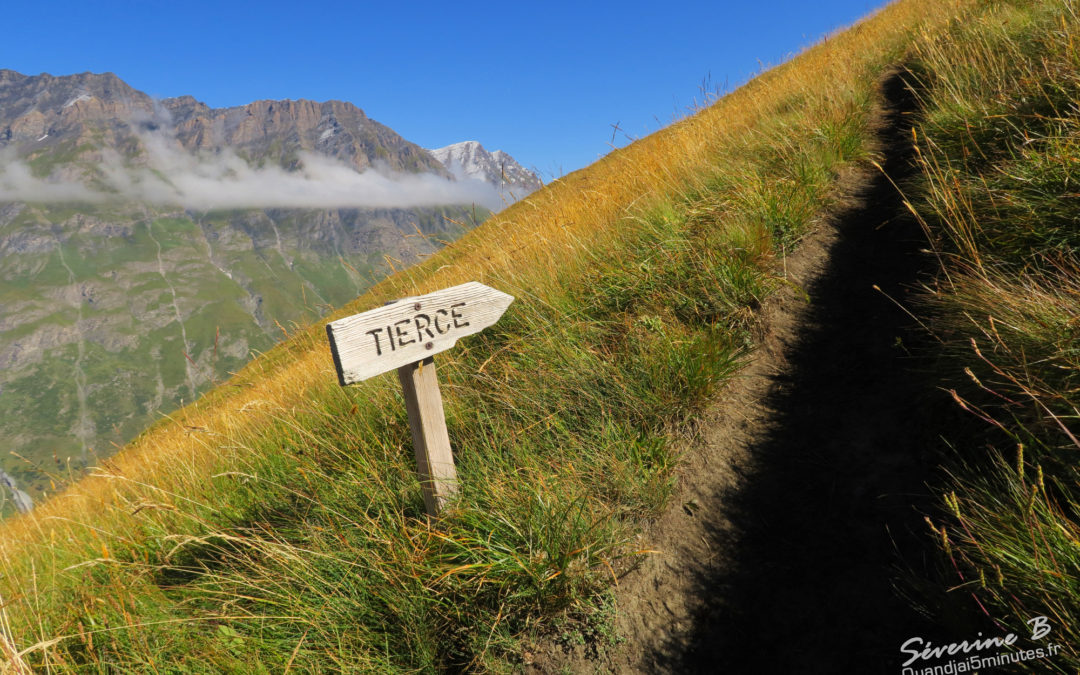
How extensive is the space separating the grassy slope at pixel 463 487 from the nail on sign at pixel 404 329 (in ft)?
1.45

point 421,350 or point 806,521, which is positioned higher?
point 421,350

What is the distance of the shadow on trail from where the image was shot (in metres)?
2.15

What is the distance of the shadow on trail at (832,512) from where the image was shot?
7.06 ft

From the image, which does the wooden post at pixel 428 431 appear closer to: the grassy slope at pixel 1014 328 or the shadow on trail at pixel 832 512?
the shadow on trail at pixel 832 512

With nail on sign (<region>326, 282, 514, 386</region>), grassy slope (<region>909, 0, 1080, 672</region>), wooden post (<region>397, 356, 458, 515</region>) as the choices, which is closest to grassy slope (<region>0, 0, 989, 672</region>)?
wooden post (<region>397, 356, 458, 515</region>)

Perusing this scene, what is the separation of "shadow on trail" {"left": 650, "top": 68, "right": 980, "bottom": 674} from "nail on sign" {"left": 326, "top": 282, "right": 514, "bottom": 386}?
1.76m

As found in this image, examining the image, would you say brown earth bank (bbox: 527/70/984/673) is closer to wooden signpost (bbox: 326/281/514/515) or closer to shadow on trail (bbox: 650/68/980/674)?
shadow on trail (bbox: 650/68/980/674)

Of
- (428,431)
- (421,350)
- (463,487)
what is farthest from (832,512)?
(421,350)

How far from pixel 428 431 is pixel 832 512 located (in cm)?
217

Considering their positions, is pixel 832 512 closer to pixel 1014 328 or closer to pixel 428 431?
pixel 1014 328

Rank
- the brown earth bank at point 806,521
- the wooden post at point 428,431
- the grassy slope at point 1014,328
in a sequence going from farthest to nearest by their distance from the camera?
1. the wooden post at point 428,431
2. the brown earth bank at point 806,521
3. the grassy slope at point 1014,328

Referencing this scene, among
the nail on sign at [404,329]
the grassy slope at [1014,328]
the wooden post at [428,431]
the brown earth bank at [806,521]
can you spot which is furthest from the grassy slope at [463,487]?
the grassy slope at [1014,328]

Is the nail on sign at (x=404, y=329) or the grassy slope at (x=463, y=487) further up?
the nail on sign at (x=404, y=329)

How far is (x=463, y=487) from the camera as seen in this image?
2.55m
